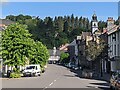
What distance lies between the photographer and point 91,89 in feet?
93.6

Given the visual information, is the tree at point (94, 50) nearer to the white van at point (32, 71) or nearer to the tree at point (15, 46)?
the white van at point (32, 71)

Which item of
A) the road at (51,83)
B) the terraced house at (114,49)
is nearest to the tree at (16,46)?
the road at (51,83)

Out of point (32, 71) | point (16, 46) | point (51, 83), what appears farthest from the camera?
point (32, 71)

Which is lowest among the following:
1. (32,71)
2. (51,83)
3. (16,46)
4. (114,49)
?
(51,83)

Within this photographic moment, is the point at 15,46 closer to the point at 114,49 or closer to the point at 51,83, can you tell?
the point at 51,83

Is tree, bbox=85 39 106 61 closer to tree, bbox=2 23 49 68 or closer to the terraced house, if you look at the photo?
the terraced house

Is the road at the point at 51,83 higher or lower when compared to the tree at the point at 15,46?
lower

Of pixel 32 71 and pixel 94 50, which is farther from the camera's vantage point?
pixel 94 50

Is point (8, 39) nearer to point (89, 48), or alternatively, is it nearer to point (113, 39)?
point (89, 48)

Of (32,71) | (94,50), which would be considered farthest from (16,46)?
(94,50)

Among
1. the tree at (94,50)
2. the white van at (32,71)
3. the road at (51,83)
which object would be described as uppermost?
the tree at (94,50)

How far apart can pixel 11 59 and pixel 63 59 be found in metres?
107

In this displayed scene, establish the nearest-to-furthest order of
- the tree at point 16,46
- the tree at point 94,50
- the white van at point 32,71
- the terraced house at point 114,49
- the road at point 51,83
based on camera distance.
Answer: the road at point 51,83 → the tree at point 16,46 → the white van at point 32,71 → the tree at point 94,50 → the terraced house at point 114,49

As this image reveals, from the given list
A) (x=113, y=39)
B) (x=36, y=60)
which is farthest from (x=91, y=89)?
(x=36, y=60)
